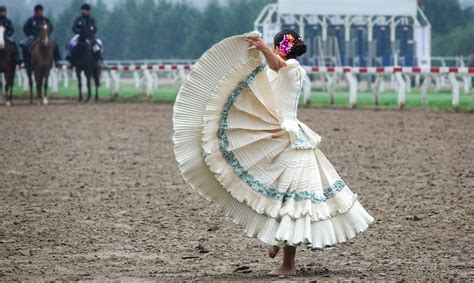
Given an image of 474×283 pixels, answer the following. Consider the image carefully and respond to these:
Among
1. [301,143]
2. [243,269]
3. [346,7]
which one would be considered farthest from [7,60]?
[301,143]

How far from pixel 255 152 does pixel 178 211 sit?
3.41m

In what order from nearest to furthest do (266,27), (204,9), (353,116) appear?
(353,116) → (266,27) → (204,9)

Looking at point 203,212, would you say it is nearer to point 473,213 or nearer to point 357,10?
point 473,213

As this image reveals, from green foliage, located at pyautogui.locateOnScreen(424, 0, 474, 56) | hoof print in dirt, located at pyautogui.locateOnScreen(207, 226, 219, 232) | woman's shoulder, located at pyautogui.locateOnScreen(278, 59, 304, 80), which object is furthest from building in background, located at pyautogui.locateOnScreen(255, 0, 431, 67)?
woman's shoulder, located at pyautogui.locateOnScreen(278, 59, 304, 80)

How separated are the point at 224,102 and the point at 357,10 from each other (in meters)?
32.3

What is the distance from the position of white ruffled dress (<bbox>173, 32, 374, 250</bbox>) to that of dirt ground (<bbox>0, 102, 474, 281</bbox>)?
350 millimetres

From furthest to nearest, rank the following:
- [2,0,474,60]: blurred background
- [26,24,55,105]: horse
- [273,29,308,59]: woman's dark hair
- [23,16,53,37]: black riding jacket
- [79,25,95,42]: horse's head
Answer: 1. [2,0,474,60]: blurred background
2. [79,25,95,42]: horse's head
3. [23,16,53,37]: black riding jacket
4. [26,24,55,105]: horse
5. [273,29,308,59]: woman's dark hair

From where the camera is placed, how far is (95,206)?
11.6 m

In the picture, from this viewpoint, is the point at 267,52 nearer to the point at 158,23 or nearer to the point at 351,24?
the point at 351,24

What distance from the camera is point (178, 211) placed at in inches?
444

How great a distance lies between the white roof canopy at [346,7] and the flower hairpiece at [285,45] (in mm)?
31652

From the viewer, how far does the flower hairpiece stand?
8070 mm

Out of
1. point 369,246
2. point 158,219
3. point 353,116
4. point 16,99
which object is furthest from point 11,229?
point 16,99

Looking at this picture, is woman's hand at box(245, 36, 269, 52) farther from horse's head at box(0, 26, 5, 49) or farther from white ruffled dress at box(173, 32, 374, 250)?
horse's head at box(0, 26, 5, 49)
